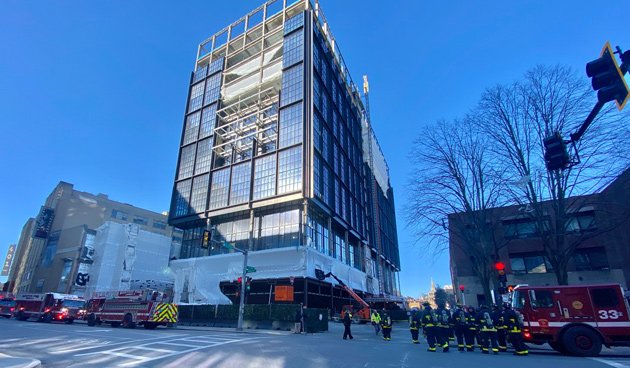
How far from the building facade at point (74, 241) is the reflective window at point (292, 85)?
1038 inches

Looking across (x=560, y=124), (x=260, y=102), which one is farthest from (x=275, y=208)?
(x=560, y=124)

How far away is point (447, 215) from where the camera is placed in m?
21.0

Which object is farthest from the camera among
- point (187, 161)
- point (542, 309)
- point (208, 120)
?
point (208, 120)

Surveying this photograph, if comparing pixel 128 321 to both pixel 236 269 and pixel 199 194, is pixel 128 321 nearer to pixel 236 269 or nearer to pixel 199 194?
pixel 236 269

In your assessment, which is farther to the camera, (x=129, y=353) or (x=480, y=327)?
(x=480, y=327)

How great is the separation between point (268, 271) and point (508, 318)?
28.1 metres

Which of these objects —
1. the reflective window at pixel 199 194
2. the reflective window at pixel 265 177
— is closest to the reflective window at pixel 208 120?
the reflective window at pixel 199 194

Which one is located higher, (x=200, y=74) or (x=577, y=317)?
(x=200, y=74)

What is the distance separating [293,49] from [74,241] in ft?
150

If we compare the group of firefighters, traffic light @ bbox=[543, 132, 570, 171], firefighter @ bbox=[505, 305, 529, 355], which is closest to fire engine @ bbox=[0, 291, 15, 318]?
the group of firefighters

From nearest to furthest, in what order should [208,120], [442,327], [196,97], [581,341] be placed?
[581,341], [442,327], [208,120], [196,97]

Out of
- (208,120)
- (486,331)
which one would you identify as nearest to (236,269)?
(208,120)

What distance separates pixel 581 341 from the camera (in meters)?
11.6

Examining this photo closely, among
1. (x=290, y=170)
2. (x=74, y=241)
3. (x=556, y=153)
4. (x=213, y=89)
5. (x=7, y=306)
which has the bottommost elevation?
(x=7, y=306)
